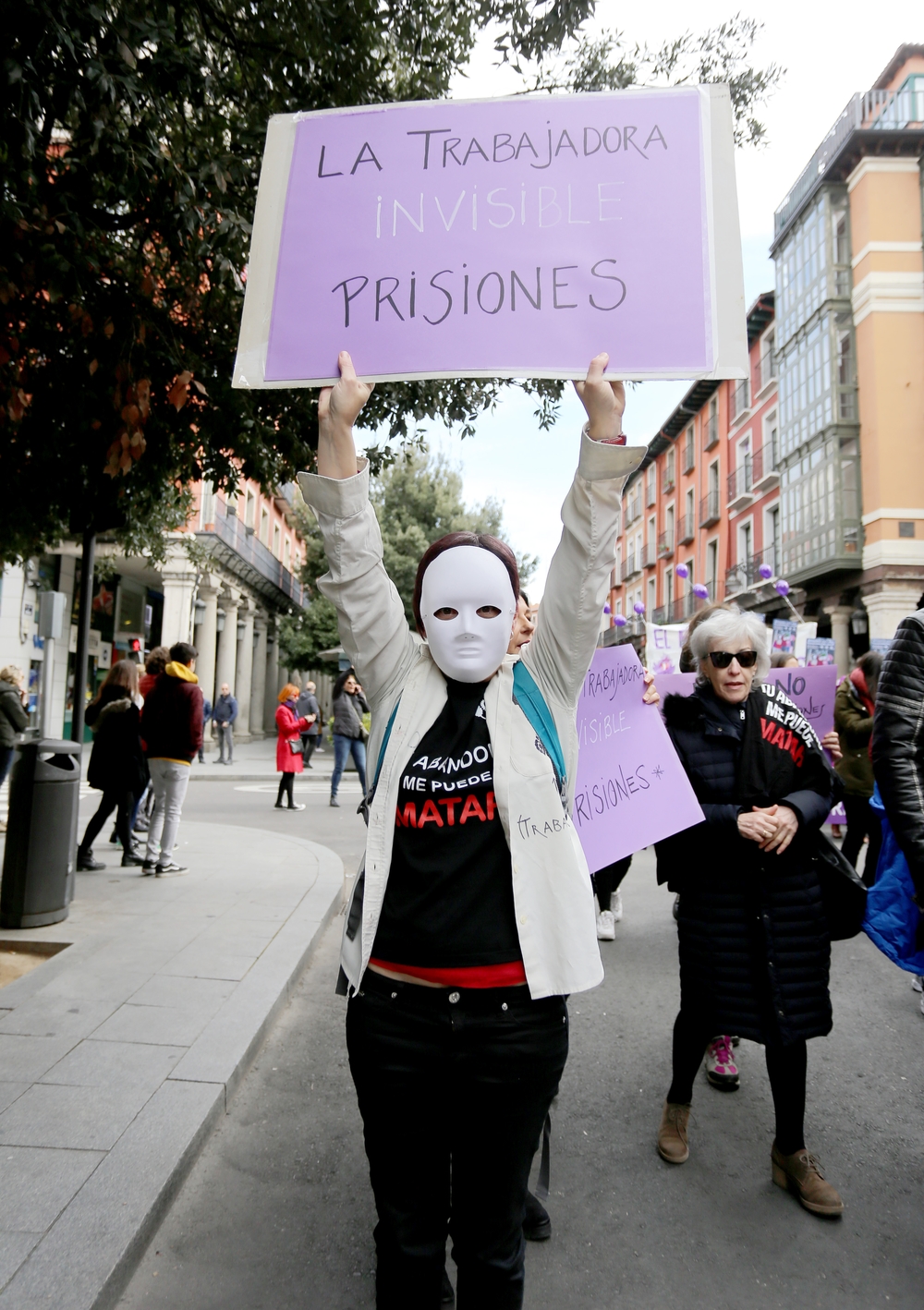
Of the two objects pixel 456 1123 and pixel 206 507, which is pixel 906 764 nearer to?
pixel 456 1123

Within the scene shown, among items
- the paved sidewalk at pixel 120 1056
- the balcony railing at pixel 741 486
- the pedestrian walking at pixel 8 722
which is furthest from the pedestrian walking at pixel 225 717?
the balcony railing at pixel 741 486

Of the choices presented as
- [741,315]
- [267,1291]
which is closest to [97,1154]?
[267,1291]

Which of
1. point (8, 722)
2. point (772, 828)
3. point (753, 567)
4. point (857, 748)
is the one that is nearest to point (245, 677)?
point (753, 567)

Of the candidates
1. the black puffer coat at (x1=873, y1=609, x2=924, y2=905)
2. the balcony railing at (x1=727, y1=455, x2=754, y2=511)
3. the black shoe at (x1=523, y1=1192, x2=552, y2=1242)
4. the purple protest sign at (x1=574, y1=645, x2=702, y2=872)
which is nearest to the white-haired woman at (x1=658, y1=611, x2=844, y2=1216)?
the purple protest sign at (x1=574, y1=645, x2=702, y2=872)

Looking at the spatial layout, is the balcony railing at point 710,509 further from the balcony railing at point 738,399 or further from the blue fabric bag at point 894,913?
the blue fabric bag at point 894,913

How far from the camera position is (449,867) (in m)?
1.71

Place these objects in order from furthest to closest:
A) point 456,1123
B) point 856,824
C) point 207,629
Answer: point 207,629 < point 856,824 < point 456,1123

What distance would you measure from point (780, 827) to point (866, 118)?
26.1m

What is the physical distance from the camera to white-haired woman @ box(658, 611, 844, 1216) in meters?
2.82

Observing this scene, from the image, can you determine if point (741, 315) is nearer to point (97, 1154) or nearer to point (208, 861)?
point (97, 1154)

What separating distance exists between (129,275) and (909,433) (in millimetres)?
21126

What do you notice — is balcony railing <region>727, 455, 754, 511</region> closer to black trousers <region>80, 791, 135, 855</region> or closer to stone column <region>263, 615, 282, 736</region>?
stone column <region>263, 615, 282, 736</region>

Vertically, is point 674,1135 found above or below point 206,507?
below

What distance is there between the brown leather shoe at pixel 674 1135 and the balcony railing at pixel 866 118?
25158mm
